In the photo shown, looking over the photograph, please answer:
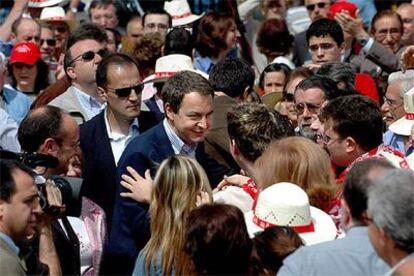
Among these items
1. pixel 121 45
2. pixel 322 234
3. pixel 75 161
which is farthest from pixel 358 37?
pixel 322 234

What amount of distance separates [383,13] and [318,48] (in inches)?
57.8

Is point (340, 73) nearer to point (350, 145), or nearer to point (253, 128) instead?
point (350, 145)

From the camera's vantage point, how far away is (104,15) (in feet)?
40.7

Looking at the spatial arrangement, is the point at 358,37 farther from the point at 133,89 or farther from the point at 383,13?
the point at 133,89

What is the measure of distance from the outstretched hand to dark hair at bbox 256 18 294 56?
4919 mm

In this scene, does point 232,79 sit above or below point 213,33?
above

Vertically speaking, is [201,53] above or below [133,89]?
below

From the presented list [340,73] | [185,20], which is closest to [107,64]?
[340,73]

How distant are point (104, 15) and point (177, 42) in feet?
10.0

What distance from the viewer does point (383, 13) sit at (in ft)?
35.5

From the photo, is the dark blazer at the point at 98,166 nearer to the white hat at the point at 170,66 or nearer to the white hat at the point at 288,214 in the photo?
the white hat at the point at 170,66

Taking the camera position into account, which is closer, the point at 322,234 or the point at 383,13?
the point at 322,234

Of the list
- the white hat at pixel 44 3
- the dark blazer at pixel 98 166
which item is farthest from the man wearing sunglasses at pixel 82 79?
the white hat at pixel 44 3

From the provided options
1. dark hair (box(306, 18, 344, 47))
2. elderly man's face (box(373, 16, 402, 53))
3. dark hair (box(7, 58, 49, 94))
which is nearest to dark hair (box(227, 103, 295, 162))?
dark hair (box(306, 18, 344, 47))
